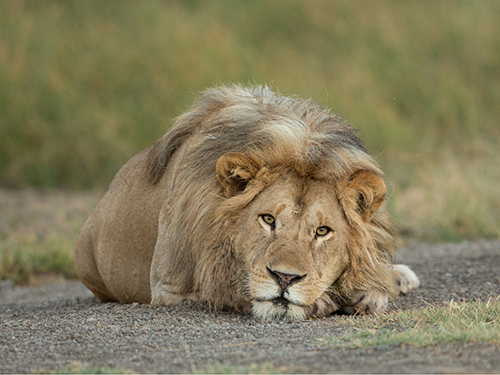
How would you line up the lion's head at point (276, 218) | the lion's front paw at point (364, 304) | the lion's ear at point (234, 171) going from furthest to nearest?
the lion's front paw at point (364, 304), the lion's ear at point (234, 171), the lion's head at point (276, 218)

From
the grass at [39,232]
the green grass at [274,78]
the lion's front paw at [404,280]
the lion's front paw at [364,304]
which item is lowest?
the grass at [39,232]

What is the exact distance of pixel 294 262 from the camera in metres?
3.97

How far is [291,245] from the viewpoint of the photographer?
4.04 metres

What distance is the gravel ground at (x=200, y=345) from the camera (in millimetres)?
3025

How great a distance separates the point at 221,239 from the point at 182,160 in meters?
0.75

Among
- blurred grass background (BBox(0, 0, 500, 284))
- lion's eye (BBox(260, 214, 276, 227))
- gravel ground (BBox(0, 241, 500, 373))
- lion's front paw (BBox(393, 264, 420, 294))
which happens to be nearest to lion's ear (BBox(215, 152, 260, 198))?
lion's eye (BBox(260, 214, 276, 227))

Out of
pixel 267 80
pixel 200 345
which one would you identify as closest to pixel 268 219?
pixel 200 345

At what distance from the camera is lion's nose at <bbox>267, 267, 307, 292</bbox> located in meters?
3.95

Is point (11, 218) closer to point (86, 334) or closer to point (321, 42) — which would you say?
point (86, 334)

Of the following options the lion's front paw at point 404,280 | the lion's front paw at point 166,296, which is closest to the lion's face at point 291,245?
the lion's front paw at point 166,296

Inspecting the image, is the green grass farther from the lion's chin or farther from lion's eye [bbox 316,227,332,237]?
the lion's chin

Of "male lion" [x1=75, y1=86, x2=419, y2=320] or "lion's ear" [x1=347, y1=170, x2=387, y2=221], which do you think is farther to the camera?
"lion's ear" [x1=347, y1=170, x2=387, y2=221]

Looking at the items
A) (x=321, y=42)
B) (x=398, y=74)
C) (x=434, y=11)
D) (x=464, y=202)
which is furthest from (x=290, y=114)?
(x=434, y=11)

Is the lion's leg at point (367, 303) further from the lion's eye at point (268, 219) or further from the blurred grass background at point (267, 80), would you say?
the blurred grass background at point (267, 80)
